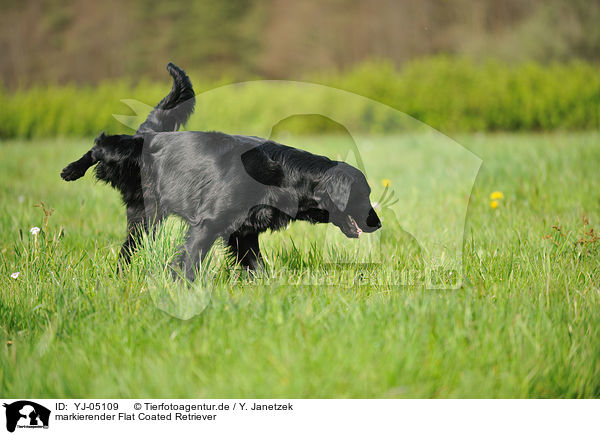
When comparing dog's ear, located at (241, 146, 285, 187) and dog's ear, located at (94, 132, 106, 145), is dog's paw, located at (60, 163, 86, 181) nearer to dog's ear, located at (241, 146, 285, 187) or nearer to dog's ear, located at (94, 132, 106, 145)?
dog's ear, located at (94, 132, 106, 145)

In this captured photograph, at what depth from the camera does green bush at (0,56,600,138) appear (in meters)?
11.5

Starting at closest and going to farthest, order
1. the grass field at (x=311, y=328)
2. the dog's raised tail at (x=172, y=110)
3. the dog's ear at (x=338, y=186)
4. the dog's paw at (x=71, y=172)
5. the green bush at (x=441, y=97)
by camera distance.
Answer: 1. the grass field at (x=311, y=328)
2. the dog's ear at (x=338, y=186)
3. the dog's paw at (x=71, y=172)
4. the dog's raised tail at (x=172, y=110)
5. the green bush at (x=441, y=97)

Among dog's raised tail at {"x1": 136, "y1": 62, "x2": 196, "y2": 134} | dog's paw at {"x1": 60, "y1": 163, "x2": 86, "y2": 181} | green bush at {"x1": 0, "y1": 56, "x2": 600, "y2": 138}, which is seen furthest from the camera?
green bush at {"x1": 0, "y1": 56, "x2": 600, "y2": 138}

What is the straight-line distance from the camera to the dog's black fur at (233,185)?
246 cm

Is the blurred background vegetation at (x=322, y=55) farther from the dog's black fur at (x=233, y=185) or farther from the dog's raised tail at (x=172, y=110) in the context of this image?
the dog's black fur at (x=233, y=185)

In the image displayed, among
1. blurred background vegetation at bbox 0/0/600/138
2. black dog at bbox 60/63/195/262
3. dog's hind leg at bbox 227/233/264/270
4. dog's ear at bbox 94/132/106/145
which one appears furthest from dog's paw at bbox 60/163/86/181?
blurred background vegetation at bbox 0/0/600/138

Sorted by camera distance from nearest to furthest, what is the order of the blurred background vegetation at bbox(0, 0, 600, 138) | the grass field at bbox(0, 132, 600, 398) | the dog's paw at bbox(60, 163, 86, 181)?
1. the grass field at bbox(0, 132, 600, 398)
2. the dog's paw at bbox(60, 163, 86, 181)
3. the blurred background vegetation at bbox(0, 0, 600, 138)

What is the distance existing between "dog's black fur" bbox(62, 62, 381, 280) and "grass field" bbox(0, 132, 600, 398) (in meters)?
0.28

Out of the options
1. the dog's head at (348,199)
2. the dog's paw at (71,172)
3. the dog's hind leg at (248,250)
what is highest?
the dog's paw at (71,172)

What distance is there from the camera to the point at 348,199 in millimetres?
2453

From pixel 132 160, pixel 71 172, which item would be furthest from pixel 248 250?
pixel 71 172
